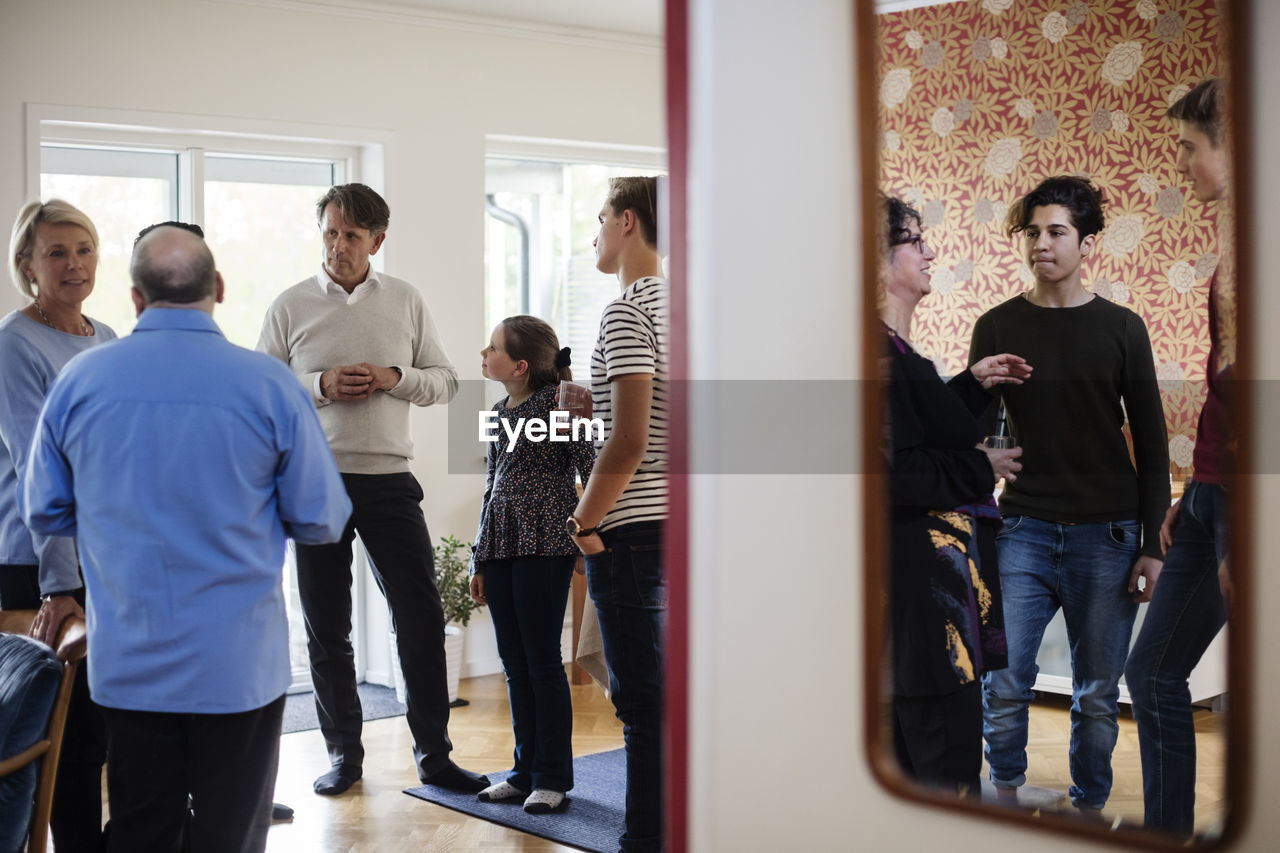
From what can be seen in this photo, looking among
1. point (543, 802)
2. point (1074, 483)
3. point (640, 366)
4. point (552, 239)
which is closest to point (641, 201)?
point (640, 366)

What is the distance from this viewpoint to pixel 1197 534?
1.00m

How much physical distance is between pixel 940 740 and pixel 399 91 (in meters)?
3.93

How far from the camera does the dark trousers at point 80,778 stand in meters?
2.29

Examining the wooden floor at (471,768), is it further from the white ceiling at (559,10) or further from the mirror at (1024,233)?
the white ceiling at (559,10)

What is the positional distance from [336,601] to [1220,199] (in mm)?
2690

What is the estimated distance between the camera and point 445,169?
4539 millimetres

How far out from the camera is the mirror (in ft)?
3.34

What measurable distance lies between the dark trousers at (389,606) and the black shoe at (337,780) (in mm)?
24

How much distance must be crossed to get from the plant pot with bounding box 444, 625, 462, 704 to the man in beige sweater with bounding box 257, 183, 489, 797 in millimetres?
963

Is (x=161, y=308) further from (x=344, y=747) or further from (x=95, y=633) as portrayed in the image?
(x=344, y=747)

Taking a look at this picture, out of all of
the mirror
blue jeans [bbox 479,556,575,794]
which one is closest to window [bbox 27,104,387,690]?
blue jeans [bbox 479,556,575,794]

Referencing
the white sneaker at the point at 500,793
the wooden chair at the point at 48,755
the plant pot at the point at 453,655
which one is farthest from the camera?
the plant pot at the point at 453,655

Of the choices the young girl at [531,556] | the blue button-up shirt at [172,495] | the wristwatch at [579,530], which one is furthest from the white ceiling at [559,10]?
the blue button-up shirt at [172,495]

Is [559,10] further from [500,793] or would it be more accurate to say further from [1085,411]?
[1085,411]
